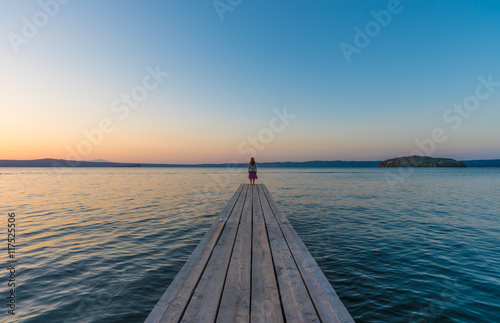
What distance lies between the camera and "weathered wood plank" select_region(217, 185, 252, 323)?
3.04 metres

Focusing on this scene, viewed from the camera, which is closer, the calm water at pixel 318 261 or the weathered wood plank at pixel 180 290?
the weathered wood plank at pixel 180 290

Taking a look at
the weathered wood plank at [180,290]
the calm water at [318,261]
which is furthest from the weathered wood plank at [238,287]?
the calm water at [318,261]

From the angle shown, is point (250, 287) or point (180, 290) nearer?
point (180, 290)

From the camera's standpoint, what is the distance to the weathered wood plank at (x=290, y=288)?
304cm

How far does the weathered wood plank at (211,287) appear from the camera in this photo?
303 cm

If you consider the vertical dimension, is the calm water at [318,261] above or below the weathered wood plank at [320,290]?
below

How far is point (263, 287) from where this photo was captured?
379 cm

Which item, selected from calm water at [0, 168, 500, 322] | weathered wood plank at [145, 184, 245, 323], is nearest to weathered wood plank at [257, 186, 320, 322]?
weathered wood plank at [145, 184, 245, 323]

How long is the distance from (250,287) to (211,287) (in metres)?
0.60

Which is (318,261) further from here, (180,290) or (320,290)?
(180,290)

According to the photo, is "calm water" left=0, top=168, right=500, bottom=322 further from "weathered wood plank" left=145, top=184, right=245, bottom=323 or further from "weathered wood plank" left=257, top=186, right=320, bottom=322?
"weathered wood plank" left=257, top=186, right=320, bottom=322

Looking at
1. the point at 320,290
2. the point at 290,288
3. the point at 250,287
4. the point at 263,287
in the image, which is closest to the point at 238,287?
the point at 250,287

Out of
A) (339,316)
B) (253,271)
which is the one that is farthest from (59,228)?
(339,316)

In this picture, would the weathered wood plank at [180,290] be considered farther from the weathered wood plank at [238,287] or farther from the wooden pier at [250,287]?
the weathered wood plank at [238,287]
